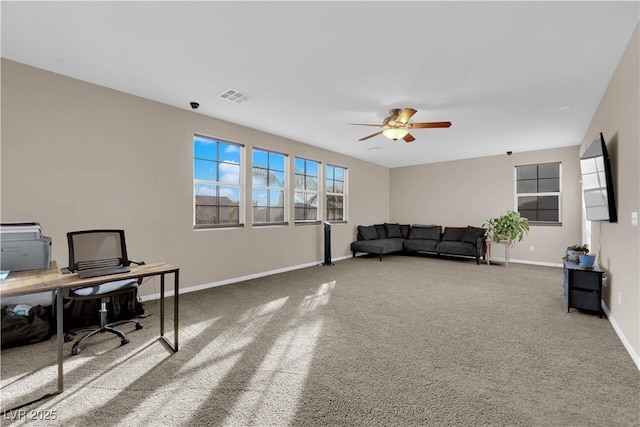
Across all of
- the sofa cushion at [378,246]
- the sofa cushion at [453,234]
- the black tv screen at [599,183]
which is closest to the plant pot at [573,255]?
the black tv screen at [599,183]

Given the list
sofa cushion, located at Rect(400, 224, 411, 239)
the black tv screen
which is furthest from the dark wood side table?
sofa cushion, located at Rect(400, 224, 411, 239)

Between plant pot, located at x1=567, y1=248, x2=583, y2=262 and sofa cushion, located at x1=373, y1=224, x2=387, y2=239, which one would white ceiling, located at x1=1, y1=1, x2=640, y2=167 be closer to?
plant pot, located at x1=567, y1=248, x2=583, y2=262

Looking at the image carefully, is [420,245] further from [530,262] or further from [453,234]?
[530,262]

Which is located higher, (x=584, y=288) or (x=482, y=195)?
(x=482, y=195)

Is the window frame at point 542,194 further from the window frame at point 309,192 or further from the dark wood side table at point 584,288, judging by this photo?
the window frame at point 309,192

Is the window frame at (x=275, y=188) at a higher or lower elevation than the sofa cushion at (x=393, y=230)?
higher

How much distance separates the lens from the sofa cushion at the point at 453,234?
7.36 meters

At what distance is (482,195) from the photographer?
743 cm

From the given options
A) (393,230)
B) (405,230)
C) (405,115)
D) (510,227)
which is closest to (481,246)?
(510,227)

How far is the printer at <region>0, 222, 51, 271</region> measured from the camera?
93.8 inches

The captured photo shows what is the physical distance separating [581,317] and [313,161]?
503 cm

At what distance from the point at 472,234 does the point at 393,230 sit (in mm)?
2026

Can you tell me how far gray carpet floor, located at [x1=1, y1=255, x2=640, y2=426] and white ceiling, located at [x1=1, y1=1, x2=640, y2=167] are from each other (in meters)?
2.64

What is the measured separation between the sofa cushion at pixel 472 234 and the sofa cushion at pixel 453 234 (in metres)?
0.08
